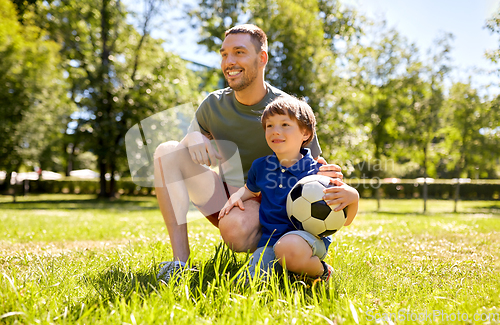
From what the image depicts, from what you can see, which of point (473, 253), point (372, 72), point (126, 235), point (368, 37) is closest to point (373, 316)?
point (473, 253)

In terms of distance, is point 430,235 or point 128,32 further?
point 128,32

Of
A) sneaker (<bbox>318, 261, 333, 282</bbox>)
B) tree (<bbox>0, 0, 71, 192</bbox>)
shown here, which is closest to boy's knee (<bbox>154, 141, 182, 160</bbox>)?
sneaker (<bbox>318, 261, 333, 282</bbox>)

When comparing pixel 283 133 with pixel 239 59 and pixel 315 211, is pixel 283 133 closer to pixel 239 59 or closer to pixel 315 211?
pixel 315 211

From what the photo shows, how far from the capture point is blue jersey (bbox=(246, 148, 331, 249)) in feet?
8.33

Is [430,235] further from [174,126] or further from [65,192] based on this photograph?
[65,192]

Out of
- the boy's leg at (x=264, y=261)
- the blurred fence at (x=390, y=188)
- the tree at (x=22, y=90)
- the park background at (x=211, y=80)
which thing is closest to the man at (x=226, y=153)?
the boy's leg at (x=264, y=261)

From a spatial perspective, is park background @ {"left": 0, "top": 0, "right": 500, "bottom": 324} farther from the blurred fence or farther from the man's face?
the blurred fence

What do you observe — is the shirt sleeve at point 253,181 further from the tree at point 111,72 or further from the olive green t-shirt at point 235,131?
the tree at point 111,72

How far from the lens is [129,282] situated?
224 centimetres

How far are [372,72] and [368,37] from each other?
2190 mm

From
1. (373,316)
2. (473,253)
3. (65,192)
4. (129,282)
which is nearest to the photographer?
(373,316)

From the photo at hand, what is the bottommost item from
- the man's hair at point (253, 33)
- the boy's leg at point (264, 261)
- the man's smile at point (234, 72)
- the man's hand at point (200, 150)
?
the boy's leg at point (264, 261)

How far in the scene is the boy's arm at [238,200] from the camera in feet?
8.67

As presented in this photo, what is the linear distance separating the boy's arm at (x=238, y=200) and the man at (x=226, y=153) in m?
0.05
